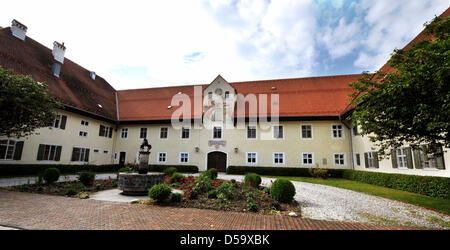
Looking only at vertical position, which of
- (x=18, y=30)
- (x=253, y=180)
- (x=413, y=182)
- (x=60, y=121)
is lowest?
(x=253, y=180)

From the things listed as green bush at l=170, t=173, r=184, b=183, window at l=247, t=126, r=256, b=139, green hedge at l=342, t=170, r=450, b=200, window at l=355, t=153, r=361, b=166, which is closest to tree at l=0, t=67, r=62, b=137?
green bush at l=170, t=173, r=184, b=183

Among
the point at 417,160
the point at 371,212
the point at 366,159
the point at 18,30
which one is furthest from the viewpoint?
the point at 18,30

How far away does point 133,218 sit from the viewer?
223 inches

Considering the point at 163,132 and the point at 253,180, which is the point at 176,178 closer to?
the point at 253,180

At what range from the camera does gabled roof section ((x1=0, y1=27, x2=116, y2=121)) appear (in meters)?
16.9

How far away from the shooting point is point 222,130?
22781mm

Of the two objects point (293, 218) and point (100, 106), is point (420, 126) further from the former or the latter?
point (100, 106)

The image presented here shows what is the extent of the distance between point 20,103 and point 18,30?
1440 centimetres

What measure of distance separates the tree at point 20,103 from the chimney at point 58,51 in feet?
43.6

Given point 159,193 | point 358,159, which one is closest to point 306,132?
point 358,159

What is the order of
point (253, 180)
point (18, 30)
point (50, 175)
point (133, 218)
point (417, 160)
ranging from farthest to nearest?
1. point (18, 30)
2. point (417, 160)
3. point (253, 180)
4. point (50, 175)
5. point (133, 218)
